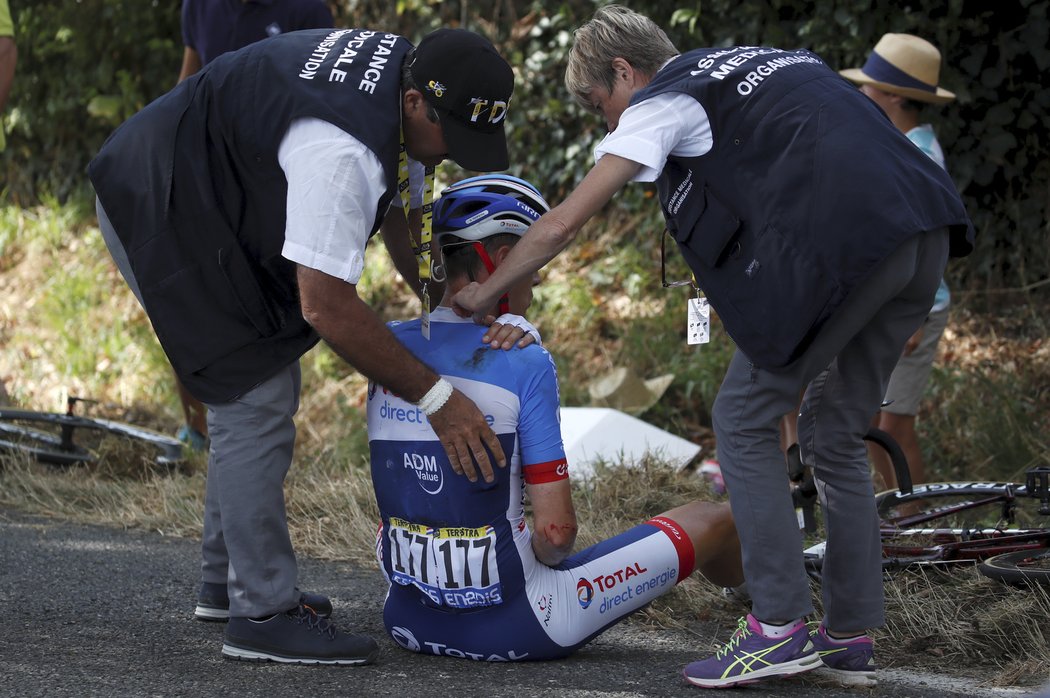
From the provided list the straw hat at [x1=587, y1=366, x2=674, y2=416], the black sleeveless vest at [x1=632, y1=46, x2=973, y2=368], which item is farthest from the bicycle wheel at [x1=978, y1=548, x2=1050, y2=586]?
the straw hat at [x1=587, y1=366, x2=674, y2=416]

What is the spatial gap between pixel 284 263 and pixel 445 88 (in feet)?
2.14

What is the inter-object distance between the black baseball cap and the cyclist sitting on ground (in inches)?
10.8

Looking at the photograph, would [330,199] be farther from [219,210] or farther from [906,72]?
[906,72]

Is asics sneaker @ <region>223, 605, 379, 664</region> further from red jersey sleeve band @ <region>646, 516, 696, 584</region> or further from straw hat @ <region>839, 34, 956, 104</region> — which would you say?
straw hat @ <region>839, 34, 956, 104</region>

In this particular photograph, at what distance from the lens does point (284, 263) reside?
11.2 ft

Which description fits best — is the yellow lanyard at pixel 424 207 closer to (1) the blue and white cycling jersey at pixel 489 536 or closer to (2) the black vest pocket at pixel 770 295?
(1) the blue and white cycling jersey at pixel 489 536

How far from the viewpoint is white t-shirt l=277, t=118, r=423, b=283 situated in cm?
307

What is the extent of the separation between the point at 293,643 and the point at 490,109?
59.7 inches

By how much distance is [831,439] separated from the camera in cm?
338

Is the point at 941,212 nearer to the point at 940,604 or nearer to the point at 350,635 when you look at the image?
the point at 940,604

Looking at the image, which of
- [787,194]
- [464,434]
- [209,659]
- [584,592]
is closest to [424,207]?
[464,434]

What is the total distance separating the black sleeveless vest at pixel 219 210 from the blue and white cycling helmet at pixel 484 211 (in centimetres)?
26

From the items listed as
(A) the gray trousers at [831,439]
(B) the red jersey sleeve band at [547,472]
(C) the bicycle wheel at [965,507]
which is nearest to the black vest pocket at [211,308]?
(B) the red jersey sleeve band at [547,472]

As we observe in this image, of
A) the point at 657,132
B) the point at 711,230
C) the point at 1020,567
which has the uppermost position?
the point at 657,132
